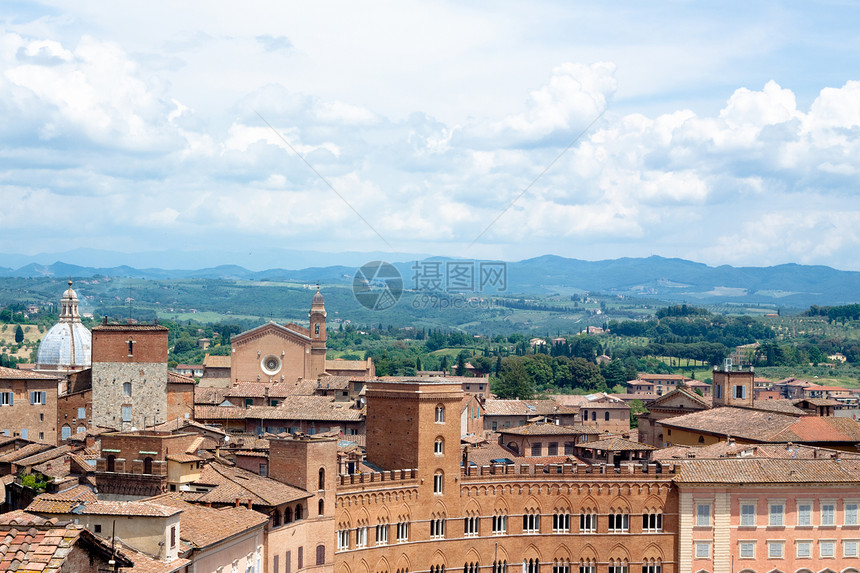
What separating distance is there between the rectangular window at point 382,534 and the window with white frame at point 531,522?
22.6 feet

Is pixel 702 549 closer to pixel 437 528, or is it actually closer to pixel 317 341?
pixel 437 528

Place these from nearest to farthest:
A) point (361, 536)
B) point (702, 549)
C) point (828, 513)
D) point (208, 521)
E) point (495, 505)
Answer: point (208, 521) → point (361, 536) → point (495, 505) → point (702, 549) → point (828, 513)

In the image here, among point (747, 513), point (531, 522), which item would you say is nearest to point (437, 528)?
point (531, 522)

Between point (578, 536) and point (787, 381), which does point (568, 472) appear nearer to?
point (578, 536)

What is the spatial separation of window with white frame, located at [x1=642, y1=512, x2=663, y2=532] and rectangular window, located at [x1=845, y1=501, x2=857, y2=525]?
26.9ft

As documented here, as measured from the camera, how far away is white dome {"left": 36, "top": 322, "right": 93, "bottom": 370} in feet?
299

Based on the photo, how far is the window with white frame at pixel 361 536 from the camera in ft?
160

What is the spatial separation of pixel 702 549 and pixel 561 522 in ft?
20.5

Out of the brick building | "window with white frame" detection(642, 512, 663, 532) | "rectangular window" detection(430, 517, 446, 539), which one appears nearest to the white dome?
the brick building

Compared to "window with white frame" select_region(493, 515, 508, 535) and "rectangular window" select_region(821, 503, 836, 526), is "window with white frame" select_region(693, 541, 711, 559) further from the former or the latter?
"window with white frame" select_region(493, 515, 508, 535)

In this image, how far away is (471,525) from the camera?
53.2 m

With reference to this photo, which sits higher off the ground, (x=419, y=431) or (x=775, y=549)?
(x=419, y=431)

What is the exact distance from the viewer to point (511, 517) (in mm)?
53656

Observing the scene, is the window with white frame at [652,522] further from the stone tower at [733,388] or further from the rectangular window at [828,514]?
the stone tower at [733,388]
